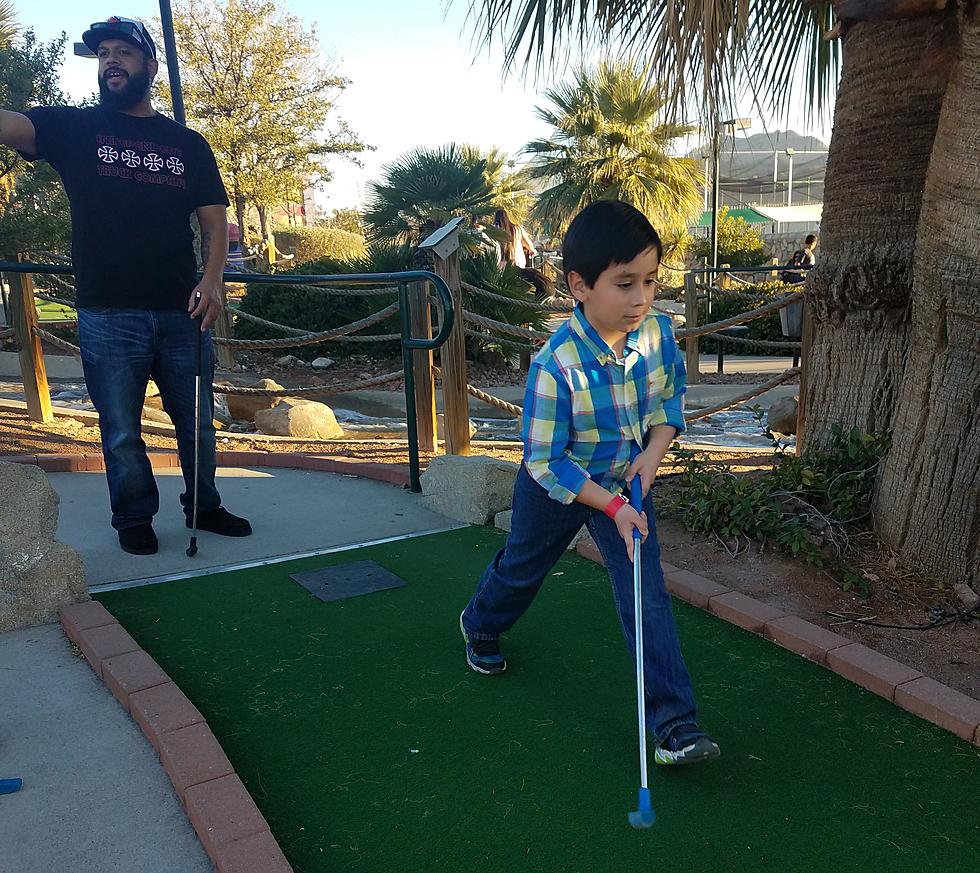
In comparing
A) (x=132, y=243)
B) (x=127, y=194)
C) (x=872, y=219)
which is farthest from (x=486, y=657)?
(x=872, y=219)

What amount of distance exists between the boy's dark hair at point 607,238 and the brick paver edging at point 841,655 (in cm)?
141

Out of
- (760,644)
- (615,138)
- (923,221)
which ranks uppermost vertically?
(615,138)

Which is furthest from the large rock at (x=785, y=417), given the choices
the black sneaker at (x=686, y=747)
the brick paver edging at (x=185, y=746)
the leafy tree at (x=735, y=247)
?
the leafy tree at (x=735, y=247)

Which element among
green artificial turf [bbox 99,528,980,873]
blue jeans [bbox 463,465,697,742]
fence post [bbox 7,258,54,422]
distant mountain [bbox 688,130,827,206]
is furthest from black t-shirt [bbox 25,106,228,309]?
distant mountain [bbox 688,130,827,206]

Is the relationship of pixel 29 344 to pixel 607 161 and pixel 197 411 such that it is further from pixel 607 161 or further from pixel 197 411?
pixel 607 161

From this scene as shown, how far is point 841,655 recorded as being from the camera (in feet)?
8.68

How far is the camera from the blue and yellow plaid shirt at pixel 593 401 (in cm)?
205

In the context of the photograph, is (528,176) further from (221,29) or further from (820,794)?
(820,794)

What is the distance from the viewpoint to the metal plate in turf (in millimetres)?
3277

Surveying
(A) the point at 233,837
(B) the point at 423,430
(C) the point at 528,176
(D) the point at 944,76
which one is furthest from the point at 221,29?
(A) the point at 233,837

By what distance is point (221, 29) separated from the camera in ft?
69.9

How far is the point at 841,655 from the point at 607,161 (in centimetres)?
2274

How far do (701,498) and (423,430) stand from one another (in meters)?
2.17

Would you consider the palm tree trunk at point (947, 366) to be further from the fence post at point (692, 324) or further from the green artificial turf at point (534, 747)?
the fence post at point (692, 324)
